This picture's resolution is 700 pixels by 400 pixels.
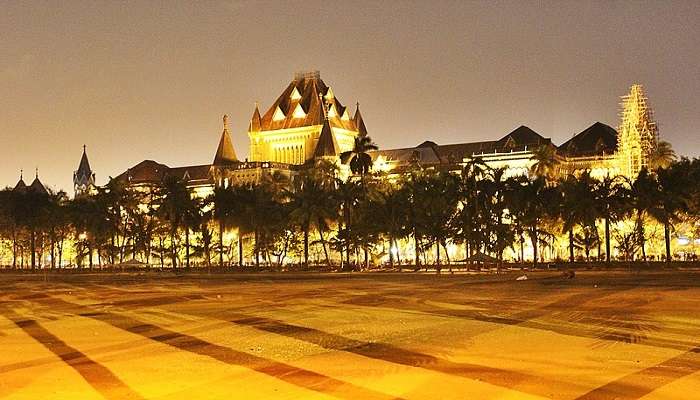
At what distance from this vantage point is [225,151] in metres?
170

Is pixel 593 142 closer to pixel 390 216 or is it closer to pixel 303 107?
pixel 303 107

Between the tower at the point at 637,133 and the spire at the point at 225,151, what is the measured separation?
75.6m

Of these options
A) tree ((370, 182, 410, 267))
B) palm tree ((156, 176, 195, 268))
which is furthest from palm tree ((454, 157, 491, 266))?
palm tree ((156, 176, 195, 268))

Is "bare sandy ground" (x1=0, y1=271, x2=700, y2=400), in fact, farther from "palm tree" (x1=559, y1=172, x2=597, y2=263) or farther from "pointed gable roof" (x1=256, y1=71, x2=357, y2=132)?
"pointed gable roof" (x1=256, y1=71, x2=357, y2=132)

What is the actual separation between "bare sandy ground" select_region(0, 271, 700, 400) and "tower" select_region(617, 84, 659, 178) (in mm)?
79653

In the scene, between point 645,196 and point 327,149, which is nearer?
point 645,196

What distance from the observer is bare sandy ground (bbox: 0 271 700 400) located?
19031 millimetres

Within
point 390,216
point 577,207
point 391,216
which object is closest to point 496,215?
point 577,207

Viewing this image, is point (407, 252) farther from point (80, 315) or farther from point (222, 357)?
point (222, 357)

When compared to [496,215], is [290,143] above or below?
above

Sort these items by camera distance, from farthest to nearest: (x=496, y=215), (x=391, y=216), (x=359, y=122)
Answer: (x=359, y=122)
(x=391, y=216)
(x=496, y=215)

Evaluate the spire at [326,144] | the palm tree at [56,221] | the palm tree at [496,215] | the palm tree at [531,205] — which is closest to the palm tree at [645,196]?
the palm tree at [531,205]

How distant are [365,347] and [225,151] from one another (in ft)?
484

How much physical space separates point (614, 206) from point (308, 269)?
105 ft
